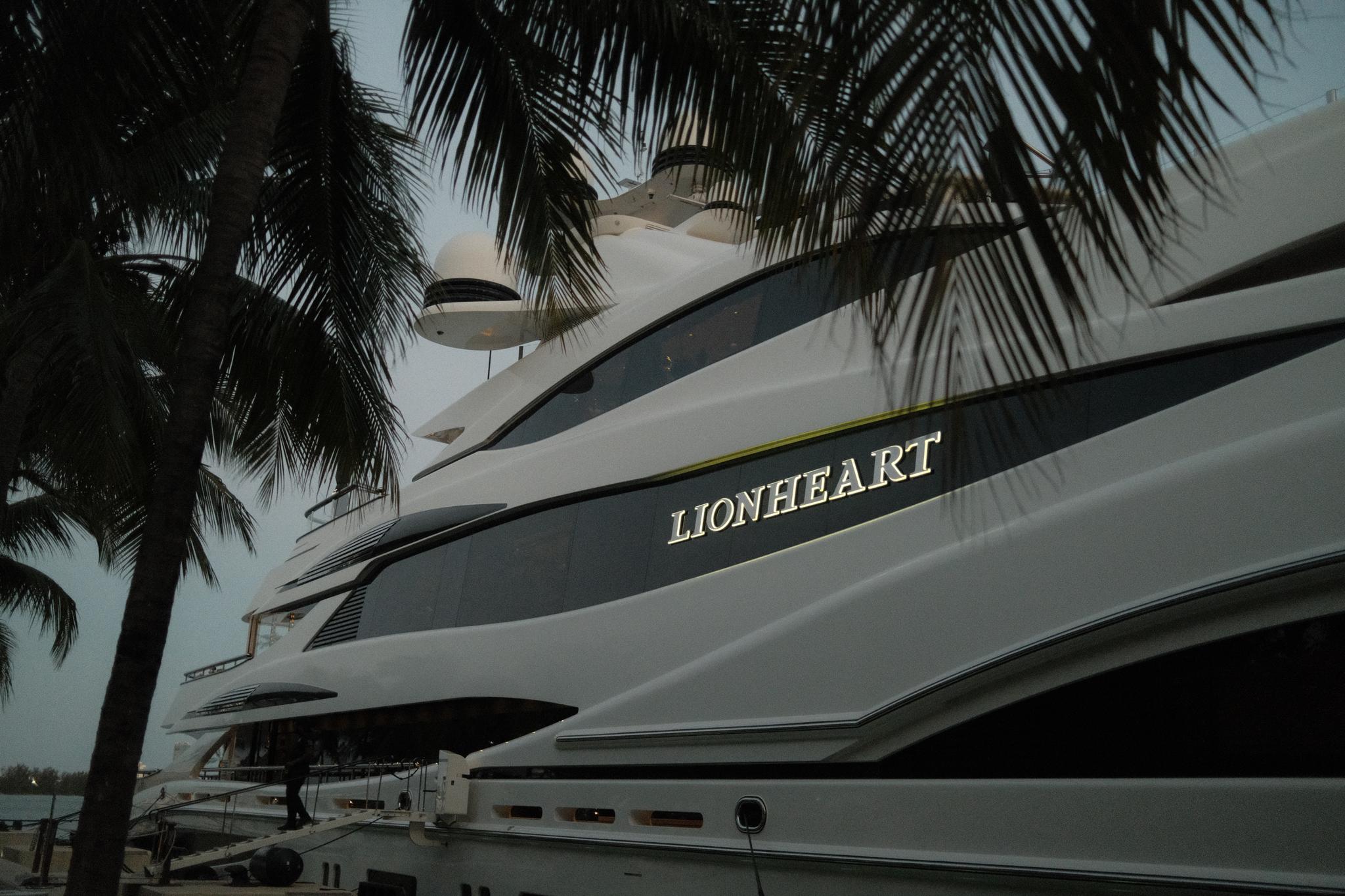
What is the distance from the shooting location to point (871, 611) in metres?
5.73

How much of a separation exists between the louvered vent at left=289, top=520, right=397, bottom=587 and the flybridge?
13.5 feet

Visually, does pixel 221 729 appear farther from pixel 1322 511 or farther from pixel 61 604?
pixel 1322 511

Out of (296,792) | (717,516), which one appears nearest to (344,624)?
(296,792)

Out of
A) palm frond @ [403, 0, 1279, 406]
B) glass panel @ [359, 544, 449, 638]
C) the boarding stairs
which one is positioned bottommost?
the boarding stairs

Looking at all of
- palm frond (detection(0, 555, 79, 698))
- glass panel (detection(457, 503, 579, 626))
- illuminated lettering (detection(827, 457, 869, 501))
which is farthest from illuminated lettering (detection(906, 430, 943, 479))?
palm frond (detection(0, 555, 79, 698))

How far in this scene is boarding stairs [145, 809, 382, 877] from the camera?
8.17 metres

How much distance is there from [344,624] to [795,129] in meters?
9.15

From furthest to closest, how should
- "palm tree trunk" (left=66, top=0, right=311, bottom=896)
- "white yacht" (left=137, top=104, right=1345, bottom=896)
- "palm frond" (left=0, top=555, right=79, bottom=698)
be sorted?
1. "palm frond" (left=0, top=555, right=79, bottom=698)
2. "white yacht" (left=137, top=104, right=1345, bottom=896)
3. "palm tree trunk" (left=66, top=0, right=311, bottom=896)

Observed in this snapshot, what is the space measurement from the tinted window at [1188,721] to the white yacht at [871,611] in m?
0.01

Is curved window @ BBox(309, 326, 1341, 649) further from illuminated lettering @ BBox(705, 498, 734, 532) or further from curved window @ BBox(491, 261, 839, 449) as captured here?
curved window @ BBox(491, 261, 839, 449)

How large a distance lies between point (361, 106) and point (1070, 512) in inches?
199

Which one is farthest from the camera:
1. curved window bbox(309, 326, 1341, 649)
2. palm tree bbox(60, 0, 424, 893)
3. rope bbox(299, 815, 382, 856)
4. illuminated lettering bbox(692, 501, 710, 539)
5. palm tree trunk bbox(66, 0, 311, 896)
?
rope bbox(299, 815, 382, 856)

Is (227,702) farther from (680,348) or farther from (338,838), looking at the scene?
(680,348)

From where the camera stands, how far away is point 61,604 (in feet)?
62.9
